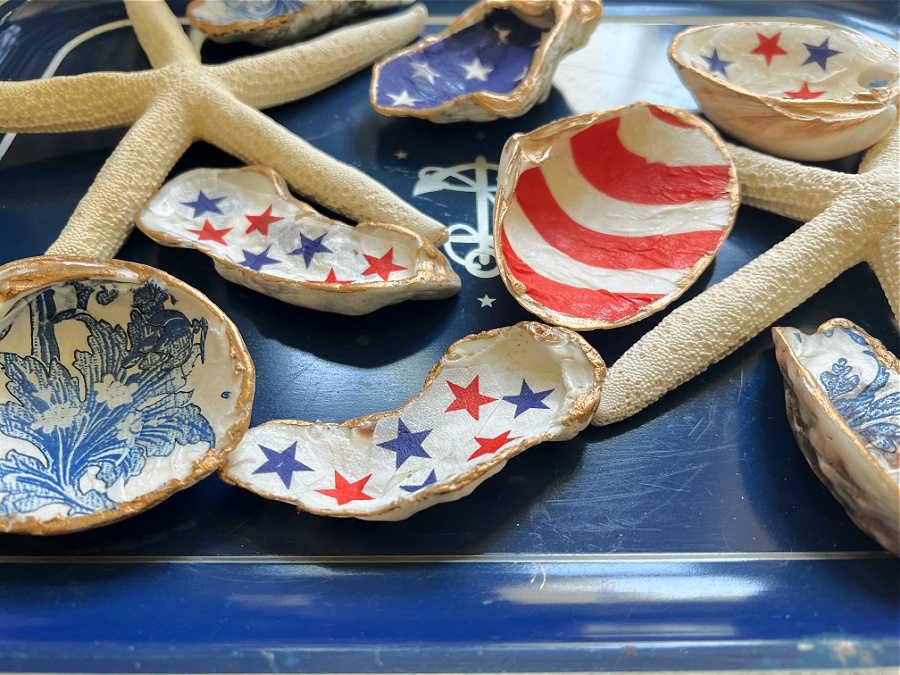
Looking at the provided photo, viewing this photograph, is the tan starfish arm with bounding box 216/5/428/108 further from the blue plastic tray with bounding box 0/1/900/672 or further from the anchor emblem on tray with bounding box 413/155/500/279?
the blue plastic tray with bounding box 0/1/900/672

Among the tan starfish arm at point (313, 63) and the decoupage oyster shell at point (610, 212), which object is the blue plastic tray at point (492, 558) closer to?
the decoupage oyster shell at point (610, 212)

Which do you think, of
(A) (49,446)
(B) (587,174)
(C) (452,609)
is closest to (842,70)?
(B) (587,174)

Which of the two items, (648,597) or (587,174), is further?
(587,174)

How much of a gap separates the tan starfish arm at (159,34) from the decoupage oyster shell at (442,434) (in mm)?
654

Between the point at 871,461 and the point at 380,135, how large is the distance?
2.54 ft

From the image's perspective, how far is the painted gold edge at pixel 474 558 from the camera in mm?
672

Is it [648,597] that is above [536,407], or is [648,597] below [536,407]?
below

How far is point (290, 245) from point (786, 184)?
0.62 meters

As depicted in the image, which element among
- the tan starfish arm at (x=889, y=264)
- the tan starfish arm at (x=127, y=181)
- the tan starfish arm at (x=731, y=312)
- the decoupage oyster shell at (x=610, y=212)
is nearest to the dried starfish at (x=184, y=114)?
the tan starfish arm at (x=127, y=181)

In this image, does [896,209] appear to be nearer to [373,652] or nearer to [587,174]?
[587,174]

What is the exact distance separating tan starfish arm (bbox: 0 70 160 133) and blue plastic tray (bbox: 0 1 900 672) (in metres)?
0.34

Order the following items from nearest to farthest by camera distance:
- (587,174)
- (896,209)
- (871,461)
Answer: (871,461) < (896,209) < (587,174)

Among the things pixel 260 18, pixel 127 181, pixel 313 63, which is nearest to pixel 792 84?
pixel 313 63

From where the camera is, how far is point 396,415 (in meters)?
0.72
